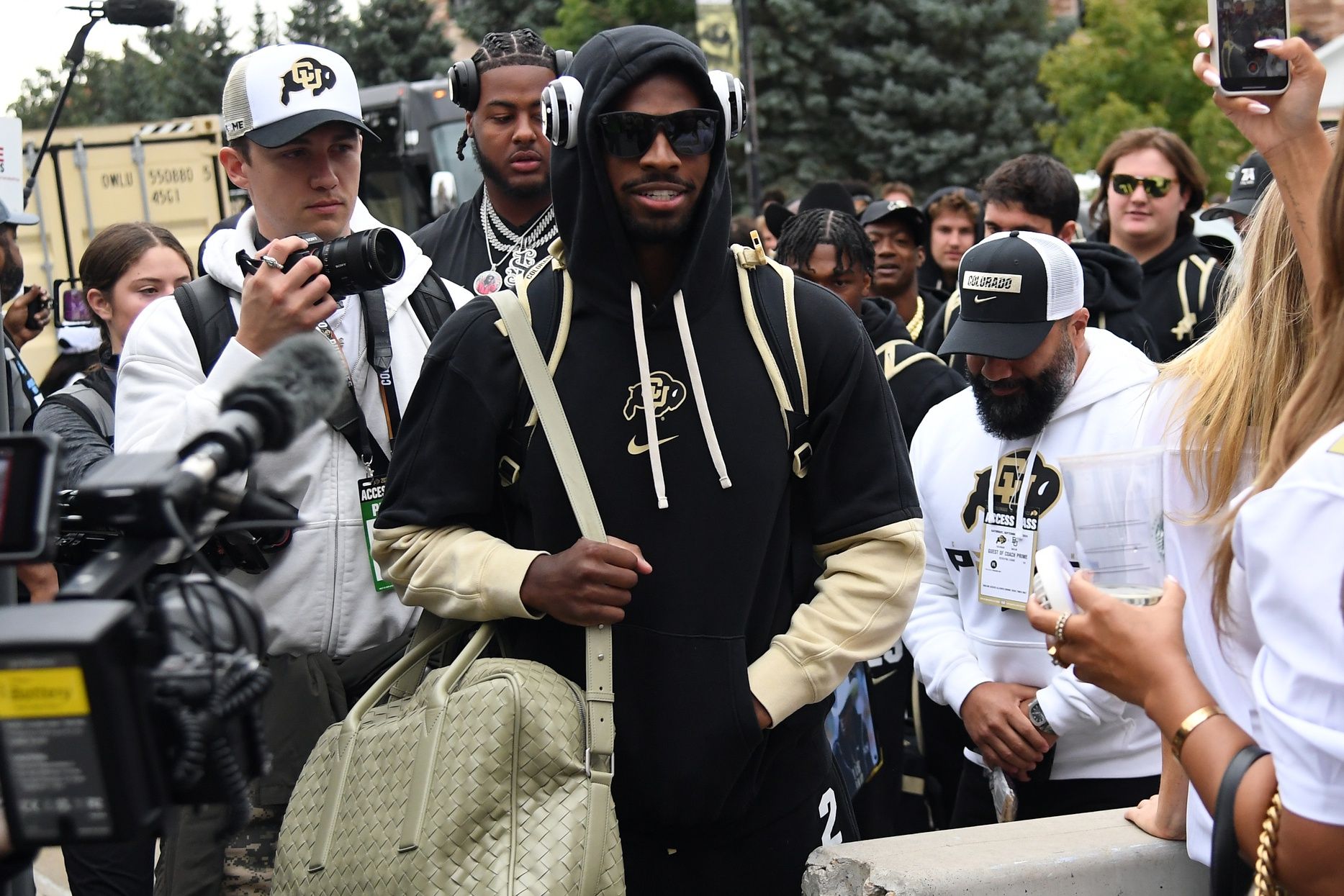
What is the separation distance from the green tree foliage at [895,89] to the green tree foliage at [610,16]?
145cm

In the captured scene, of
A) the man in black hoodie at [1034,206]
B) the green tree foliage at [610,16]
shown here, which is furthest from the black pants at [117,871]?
the green tree foliage at [610,16]

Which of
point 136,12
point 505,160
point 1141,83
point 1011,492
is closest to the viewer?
point 1011,492

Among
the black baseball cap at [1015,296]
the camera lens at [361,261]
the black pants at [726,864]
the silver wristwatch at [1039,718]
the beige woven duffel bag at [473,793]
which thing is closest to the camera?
the beige woven duffel bag at [473,793]

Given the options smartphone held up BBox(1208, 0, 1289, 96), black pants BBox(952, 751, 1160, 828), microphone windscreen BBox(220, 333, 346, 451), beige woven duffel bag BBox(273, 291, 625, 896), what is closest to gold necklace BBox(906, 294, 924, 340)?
black pants BBox(952, 751, 1160, 828)

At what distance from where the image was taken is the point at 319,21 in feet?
105

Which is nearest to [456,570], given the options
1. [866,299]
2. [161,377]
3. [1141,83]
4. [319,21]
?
[161,377]

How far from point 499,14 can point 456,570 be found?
92.3 feet

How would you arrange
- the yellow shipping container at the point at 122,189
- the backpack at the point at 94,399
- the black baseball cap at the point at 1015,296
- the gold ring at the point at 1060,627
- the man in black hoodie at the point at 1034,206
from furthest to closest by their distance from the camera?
the yellow shipping container at the point at 122,189 → the man in black hoodie at the point at 1034,206 → the backpack at the point at 94,399 → the black baseball cap at the point at 1015,296 → the gold ring at the point at 1060,627

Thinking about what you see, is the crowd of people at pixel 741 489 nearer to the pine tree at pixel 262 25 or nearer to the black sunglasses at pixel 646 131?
the black sunglasses at pixel 646 131

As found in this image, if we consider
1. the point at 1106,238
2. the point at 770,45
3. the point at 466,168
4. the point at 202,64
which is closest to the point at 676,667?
the point at 1106,238

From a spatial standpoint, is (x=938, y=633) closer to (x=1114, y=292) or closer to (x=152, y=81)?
(x=1114, y=292)

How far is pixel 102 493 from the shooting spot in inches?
58.0

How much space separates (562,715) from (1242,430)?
124cm

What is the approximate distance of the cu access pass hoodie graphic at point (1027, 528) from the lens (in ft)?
12.0
